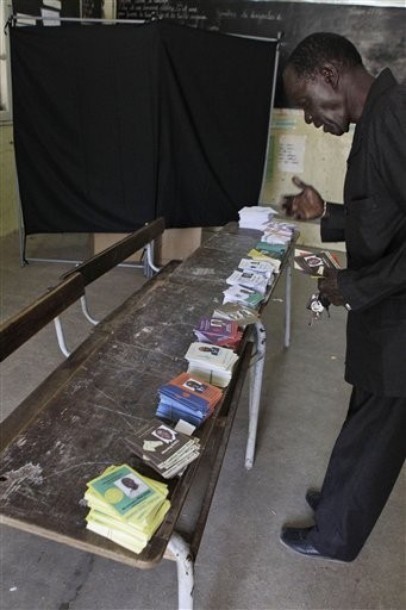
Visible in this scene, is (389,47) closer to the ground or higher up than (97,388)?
higher up

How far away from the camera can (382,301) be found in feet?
3.97

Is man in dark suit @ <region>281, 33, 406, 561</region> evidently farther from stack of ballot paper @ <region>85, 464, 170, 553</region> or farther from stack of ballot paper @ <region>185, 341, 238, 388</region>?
stack of ballot paper @ <region>85, 464, 170, 553</region>

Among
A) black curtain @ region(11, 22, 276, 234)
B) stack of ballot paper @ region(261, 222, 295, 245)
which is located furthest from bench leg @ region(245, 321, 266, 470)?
black curtain @ region(11, 22, 276, 234)

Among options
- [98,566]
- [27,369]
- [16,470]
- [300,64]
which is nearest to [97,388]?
[16,470]

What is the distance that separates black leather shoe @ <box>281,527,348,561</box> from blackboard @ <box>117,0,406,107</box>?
12.2ft

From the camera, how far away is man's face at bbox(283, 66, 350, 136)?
1.12m

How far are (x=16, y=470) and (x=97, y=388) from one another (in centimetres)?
30

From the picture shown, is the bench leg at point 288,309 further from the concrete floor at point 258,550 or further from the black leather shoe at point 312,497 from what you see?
the black leather shoe at point 312,497

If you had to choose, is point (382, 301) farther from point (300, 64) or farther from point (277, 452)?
point (277, 452)

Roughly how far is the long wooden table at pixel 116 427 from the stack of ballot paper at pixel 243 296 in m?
0.04

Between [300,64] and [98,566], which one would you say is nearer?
[300,64]

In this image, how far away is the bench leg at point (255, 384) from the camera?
1.70 meters

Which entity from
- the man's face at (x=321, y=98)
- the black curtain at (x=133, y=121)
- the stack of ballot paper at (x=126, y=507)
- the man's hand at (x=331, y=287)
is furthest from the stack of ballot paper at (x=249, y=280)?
the black curtain at (x=133, y=121)

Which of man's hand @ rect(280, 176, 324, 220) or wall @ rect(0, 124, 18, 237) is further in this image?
wall @ rect(0, 124, 18, 237)
